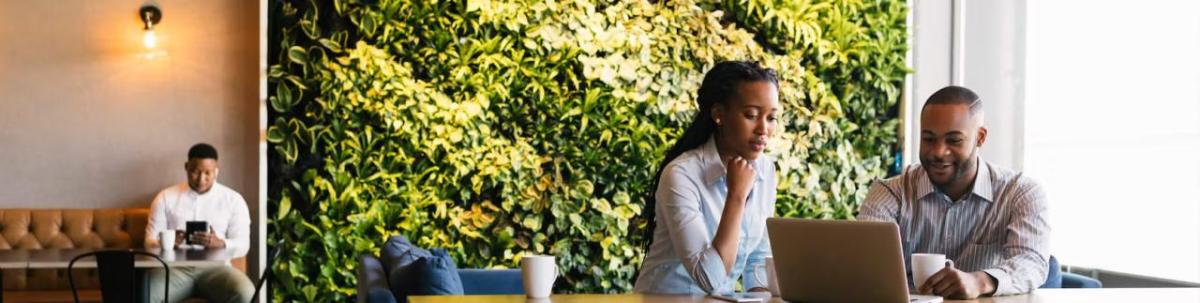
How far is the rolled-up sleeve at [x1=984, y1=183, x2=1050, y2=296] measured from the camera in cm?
294

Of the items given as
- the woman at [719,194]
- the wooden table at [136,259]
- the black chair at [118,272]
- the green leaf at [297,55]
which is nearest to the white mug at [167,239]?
the wooden table at [136,259]

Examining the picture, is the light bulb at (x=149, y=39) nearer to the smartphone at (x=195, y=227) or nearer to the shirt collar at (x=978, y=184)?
the smartphone at (x=195, y=227)

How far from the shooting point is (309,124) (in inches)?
233

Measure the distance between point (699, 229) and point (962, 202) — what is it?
29.8 inches

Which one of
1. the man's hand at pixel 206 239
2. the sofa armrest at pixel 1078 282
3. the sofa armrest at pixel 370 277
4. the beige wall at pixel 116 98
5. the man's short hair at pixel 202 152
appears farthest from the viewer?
the beige wall at pixel 116 98

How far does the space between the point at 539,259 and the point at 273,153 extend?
3.56 meters

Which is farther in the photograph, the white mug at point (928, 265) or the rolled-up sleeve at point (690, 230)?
the rolled-up sleeve at point (690, 230)

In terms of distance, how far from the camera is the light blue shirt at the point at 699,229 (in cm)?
300

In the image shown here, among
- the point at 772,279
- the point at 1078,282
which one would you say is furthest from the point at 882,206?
the point at 1078,282

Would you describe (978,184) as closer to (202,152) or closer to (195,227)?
(195,227)

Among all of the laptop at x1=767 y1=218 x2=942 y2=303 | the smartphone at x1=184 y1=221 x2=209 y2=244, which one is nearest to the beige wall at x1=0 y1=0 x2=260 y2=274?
the smartphone at x1=184 y1=221 x2=209 y2=244

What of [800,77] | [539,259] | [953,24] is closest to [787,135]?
[800,77]

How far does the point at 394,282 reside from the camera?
11.8 ft

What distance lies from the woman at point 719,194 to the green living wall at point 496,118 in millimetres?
2742
